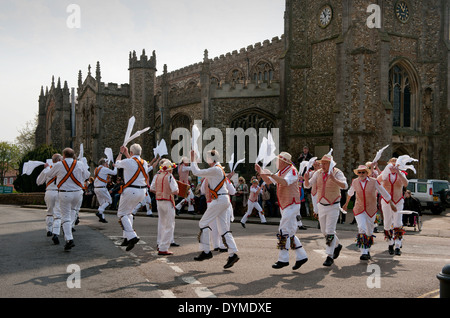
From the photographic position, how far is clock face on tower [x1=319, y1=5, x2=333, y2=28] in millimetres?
26073

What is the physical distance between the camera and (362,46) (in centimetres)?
2447

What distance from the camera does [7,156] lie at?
77.7m

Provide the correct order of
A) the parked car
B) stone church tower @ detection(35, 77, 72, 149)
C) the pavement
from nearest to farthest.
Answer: the pavement → the parked car → stone church tower @ detection(35, 77, 72, 149)

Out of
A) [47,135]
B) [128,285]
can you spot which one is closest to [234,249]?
[128,285]

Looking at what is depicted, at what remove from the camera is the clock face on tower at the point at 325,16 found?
2607 centimetres

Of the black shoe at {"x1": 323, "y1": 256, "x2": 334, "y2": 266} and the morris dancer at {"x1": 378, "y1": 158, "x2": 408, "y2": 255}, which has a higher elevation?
the morris dancer at {"x1": 378, "y1": 158, "x2": 408, "y2": 255}

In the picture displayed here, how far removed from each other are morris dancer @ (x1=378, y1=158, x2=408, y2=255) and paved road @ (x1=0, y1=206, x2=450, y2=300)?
349 mm

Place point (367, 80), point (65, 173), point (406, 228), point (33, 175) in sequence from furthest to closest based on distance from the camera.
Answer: point (33, 175)
point (367, 80)
point (406, 228)
point (65, 173)

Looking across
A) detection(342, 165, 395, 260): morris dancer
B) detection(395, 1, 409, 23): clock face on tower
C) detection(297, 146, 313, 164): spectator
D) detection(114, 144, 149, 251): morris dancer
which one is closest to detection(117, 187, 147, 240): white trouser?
detection(114, 144, 149, 251): morris dancer

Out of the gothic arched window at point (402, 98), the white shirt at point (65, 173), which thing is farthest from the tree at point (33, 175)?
the white shirt at point (65, 173)

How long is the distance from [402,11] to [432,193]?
11.1 meters

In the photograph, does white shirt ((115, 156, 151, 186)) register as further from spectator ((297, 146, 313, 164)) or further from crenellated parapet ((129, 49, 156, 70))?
crenellated parapet ((129, 49, 156, 70))

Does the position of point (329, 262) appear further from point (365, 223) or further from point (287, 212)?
point (365, 223)

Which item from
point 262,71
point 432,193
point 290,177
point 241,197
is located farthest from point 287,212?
point 262,71
